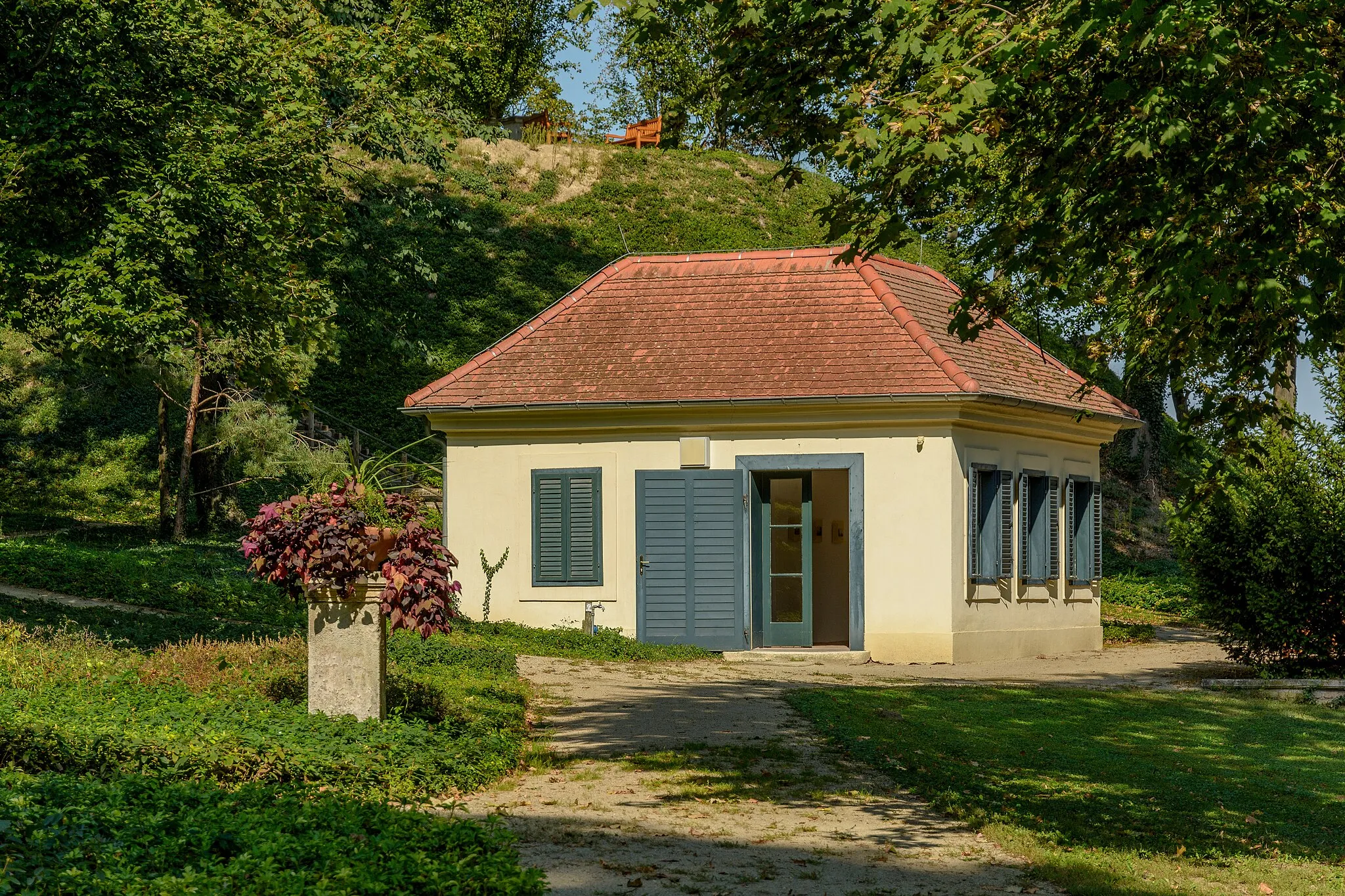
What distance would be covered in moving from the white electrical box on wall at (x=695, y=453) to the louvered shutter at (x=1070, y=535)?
5.57m

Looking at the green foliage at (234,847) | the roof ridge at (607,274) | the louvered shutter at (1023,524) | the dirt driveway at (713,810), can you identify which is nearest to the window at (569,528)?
the roof ridge at (607,274)

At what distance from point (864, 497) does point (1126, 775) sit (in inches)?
309

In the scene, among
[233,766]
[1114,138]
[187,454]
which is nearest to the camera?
[233,766]

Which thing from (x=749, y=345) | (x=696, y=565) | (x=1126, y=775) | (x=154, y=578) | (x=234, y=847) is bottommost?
(x=1126, y=775)

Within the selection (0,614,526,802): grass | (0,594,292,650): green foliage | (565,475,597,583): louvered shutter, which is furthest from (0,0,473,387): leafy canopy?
(565,475,597,583): louvered shutter

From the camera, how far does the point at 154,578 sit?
17.3 meters

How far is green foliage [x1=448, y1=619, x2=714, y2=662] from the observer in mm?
15523

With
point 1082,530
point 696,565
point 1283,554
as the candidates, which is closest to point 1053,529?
point 1082,530

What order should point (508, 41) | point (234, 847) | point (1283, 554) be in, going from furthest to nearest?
1. point (508, 41)
2. point (1283, 554)
3. point (234, 847)

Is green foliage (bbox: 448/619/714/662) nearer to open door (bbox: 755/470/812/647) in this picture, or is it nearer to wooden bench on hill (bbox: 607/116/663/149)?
open door (bbox: 755/470/812/647)

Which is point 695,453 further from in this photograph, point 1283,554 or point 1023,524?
point 1283,554

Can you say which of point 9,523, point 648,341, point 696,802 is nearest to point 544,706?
point 696,802

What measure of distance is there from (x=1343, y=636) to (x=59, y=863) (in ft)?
44.6

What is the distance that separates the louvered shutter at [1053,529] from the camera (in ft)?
61.6
